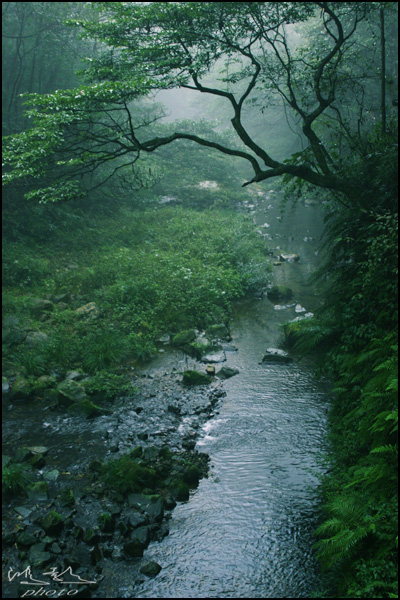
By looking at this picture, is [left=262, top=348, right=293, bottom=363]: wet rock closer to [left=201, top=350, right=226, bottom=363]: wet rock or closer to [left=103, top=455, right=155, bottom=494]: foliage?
[left=201, top=350, right=226, bottom=363]: wet rock

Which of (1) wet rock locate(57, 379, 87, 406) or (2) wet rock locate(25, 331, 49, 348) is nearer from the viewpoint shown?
(1) wet rock locate(57, 379, 87, 406)

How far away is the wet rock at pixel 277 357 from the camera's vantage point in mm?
8641

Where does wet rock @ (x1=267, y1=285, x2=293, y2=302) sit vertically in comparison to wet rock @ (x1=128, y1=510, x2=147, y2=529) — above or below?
above

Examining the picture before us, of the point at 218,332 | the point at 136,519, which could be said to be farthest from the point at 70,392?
the point at 218,332

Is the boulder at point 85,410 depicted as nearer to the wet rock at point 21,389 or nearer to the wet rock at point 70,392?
the wet rock at point 70,392

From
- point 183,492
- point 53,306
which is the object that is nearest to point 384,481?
point 183,492

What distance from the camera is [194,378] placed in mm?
7938

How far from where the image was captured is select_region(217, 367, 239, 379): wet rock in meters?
8.22

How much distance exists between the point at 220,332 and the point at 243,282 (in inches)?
125

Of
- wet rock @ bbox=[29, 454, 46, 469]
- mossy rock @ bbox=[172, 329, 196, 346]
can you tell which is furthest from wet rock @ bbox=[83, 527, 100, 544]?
mossy rock @ bbox=[172, 329, 196, 346]

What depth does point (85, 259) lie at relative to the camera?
1341 cm

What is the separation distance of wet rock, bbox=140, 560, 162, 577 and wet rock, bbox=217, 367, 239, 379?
4.34 metres

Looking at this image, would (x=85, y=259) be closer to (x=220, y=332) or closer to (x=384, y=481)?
(x=220, y=332)
